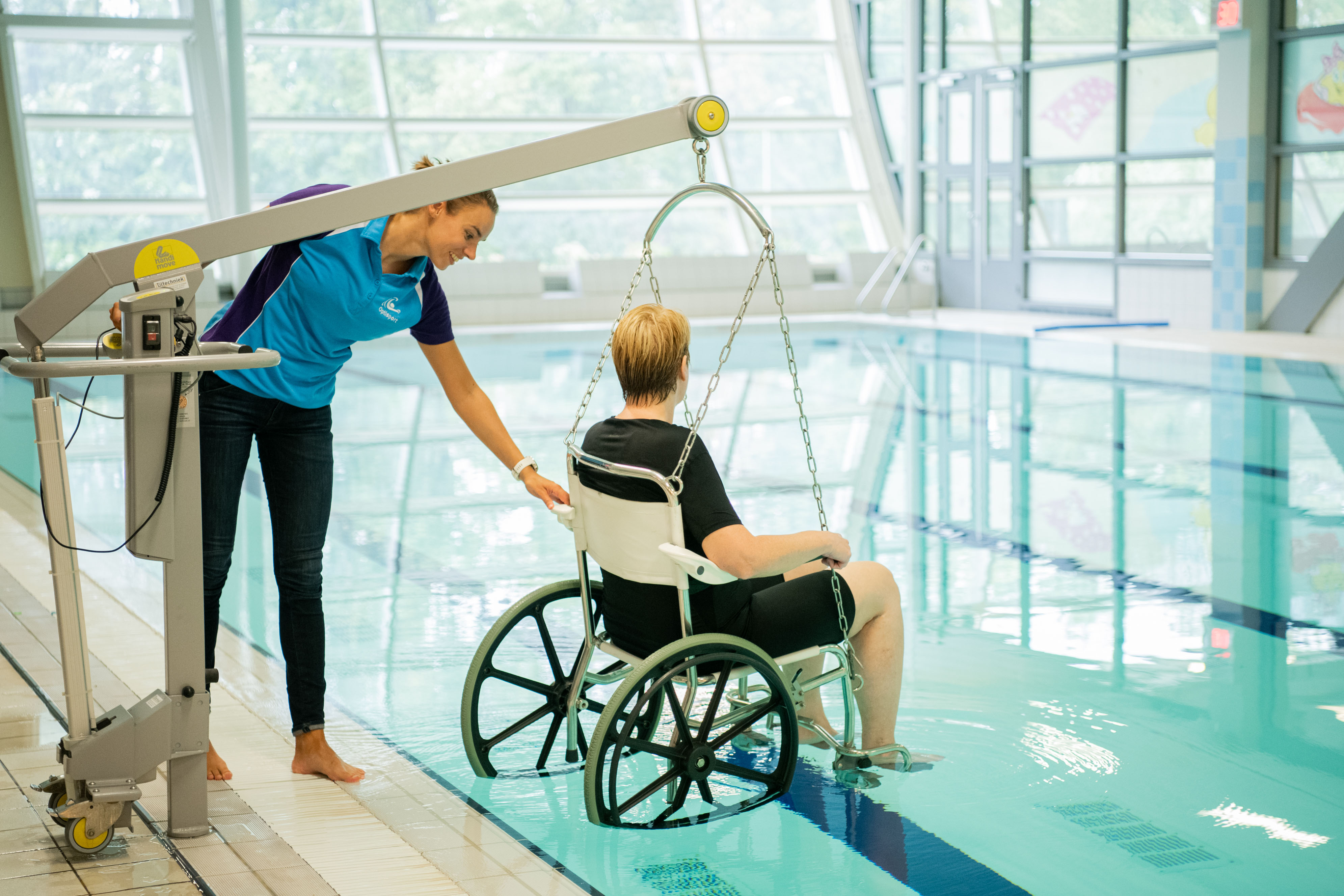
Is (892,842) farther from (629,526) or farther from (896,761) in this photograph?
(629,526)

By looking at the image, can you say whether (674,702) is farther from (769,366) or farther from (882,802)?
(769,366)

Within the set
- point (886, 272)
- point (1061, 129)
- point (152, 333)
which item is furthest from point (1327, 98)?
point (152, 333)

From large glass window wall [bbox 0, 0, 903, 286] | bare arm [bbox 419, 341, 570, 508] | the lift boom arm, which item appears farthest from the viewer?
large glass window wall [bbox 0, 0, 903, 286]

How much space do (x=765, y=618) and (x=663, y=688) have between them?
0.27 metres

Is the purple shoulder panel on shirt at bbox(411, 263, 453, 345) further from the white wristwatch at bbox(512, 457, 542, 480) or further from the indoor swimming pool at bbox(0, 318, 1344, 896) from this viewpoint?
the indoor swimming pool at bbox(0, 318, 1344, 896)

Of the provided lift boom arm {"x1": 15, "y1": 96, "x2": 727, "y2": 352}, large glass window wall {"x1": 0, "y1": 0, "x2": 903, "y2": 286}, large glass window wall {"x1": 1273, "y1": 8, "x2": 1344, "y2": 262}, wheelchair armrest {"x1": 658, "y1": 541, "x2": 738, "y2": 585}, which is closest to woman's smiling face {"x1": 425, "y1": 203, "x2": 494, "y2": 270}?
lift boom arm {"x1": 15, "y1": 96, "x2": 727, "y2": 352}

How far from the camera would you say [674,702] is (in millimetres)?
2141

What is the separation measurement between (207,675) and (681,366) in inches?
37.4

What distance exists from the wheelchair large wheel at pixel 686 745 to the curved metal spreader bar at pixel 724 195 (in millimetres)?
684

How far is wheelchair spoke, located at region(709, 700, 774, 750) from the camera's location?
7.25ft

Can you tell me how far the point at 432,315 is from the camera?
2504 mm

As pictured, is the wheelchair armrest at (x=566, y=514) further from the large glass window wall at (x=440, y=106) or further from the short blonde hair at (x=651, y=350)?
the large glass window wall at (x=440, y=106)

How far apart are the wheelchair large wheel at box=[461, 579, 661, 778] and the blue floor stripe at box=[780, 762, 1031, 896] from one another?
0.37m

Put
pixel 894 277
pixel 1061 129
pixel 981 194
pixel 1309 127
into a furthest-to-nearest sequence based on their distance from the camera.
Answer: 1. pixel 894 277
2. pixel 981 194
3. pixel 1061 129
4. pixel 1309 127
